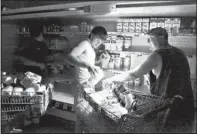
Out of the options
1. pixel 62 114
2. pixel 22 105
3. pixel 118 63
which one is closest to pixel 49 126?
pixel 62 114

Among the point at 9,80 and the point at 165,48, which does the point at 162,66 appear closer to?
the point at 165,48

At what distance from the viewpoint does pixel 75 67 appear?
1.54 meters

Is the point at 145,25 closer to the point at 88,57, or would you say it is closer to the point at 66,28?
the point at 88,57

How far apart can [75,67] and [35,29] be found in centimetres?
42

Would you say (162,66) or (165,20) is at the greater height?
(165,20)

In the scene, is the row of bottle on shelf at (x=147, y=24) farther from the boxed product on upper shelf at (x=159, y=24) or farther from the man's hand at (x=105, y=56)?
the man's hand at (x=105, y=56)

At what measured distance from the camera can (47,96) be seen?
1.69m

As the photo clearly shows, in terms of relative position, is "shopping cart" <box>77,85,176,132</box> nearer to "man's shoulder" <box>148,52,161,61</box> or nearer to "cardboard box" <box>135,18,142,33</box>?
"man's shoulder" <box>148,52,161,61</box>

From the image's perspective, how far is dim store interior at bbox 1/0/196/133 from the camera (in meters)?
1.29

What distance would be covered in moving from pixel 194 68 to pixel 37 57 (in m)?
1.09

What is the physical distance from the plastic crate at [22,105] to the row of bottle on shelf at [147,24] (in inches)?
31.1

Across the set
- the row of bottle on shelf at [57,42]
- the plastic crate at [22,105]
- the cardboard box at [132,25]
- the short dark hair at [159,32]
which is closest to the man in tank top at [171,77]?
the short dark hair at [159,32]

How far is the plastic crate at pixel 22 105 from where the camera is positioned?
1.74 metres

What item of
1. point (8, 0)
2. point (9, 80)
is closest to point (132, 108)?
point (9, 80)
